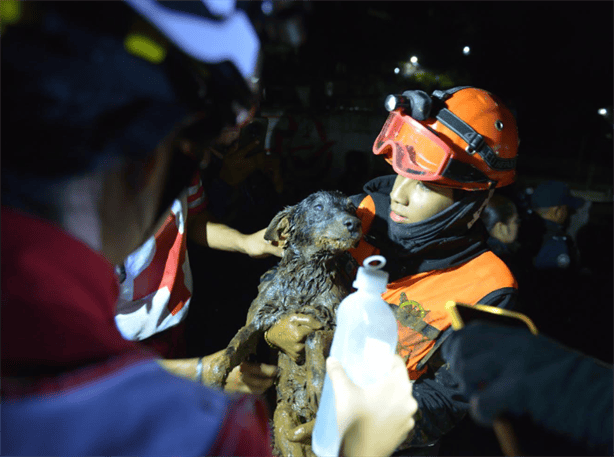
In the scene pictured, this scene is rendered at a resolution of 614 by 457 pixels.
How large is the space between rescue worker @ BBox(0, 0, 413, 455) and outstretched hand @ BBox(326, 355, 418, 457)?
584 millimetres

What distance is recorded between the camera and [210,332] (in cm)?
402

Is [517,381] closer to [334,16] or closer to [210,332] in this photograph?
[210,332]

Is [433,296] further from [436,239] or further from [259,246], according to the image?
[259,246]

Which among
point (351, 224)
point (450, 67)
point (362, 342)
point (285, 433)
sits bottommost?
point (285, 433)

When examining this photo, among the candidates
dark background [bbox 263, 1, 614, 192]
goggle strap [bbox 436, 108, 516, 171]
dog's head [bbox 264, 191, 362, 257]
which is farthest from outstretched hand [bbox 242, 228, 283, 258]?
dark background [bbox 263, 1, 614, 192]

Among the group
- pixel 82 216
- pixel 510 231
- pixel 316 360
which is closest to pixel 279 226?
pixel 316 360

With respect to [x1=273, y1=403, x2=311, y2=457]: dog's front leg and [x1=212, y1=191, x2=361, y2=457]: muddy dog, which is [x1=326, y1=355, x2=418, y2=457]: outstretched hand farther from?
[x1=273, y1=403, x2=311, y2=457]: dog's front leg

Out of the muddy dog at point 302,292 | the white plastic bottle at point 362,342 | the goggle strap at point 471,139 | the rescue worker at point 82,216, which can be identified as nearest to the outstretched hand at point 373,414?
the white plastic bottle at point 362,342

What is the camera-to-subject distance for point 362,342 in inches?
62.3

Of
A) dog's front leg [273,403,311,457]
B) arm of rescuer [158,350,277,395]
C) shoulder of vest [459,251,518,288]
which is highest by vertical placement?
shoulder of vest [459,251,518,288]

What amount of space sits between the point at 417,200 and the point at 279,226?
897 mm

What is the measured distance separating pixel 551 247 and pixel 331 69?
529cm

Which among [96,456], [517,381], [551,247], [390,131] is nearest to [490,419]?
[517,381]

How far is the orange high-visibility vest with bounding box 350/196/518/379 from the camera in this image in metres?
2.14
